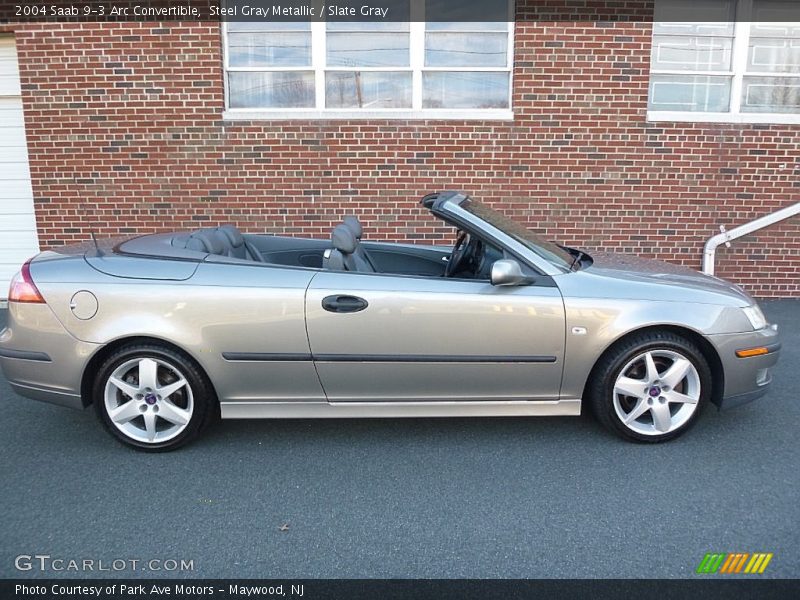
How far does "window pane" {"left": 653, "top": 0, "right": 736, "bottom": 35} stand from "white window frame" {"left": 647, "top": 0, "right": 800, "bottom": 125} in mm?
101

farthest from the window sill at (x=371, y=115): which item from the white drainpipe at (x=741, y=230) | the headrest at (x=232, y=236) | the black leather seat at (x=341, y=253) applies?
the black leather seat at (x=341, y=253)

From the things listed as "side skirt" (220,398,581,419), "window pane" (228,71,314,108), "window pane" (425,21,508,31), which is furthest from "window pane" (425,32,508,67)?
"side skirt" (220,398,581,419)

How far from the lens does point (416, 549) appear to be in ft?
8.58

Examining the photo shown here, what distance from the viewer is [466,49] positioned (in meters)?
6.80

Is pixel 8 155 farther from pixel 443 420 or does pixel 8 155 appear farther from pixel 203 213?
pixel 443 420

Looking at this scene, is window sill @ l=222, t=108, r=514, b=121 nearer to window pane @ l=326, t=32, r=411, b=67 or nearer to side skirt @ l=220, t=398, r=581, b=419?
window pane @ l=326, t=32, r=411, b=67

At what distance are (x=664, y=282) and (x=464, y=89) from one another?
4060mm

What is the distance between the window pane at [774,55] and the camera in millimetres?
6984

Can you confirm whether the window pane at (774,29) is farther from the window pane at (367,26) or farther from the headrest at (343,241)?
the headrest at (343,241)

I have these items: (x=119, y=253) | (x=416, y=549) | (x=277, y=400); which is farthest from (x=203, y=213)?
(x=416, y=549)

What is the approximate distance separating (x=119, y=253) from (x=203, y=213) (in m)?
3.52

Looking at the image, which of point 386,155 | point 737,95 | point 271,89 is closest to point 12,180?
point 271,89

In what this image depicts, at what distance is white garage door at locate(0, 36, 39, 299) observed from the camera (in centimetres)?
695

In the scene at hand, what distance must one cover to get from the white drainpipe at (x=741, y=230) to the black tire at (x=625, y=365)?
13.0 ft
